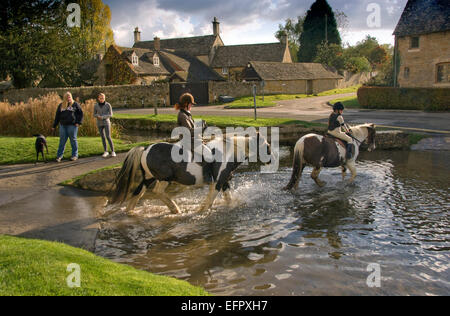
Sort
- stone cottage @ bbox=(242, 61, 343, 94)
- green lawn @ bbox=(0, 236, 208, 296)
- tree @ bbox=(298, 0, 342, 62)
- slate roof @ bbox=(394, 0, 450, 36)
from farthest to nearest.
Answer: tree @ bbox=(298, 0, 342, 62) < stone cottage @ bbox=(242, 61, 343, 94) < slate roof @ bbox=(394, 0, 450, 36) < green lawn @ bbox=(0, 236, 208, 296)

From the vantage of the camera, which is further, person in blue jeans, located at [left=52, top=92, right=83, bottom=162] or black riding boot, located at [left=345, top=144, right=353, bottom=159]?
person in blue jeans, located at [left=52, top=92, right=83, bottom=162]

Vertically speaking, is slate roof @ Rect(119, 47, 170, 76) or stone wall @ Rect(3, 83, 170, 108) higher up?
slate roof @ Rect(119, 47, 170, 76)

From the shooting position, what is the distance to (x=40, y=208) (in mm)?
8617

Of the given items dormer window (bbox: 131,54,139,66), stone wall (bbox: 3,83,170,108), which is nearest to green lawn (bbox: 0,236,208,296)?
stone wall (bbox: 3,83,170,108)

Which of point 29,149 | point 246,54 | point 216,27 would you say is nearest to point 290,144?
point 29,149

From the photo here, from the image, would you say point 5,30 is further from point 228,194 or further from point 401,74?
point 401,74

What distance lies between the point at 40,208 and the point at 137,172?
7.82 ft

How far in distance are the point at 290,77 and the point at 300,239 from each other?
1965 inches

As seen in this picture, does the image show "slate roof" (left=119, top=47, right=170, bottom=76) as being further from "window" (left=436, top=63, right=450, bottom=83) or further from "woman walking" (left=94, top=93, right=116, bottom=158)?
"woman walking" (left=94, top=93, right=116, bottom=158)

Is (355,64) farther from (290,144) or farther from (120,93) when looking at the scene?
(290,144)

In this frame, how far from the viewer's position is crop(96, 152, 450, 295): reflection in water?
5.73m

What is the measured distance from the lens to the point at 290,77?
180ft

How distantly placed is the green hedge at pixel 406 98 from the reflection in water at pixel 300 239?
20923 mm

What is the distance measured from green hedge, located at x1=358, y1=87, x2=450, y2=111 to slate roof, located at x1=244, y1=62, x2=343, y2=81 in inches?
799
